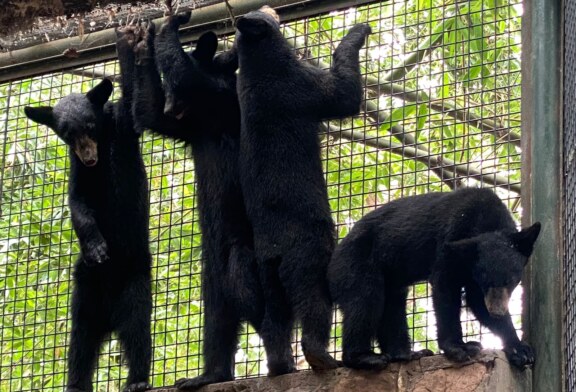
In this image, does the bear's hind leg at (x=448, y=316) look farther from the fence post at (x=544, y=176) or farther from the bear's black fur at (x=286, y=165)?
the bear's black fur at (x=286, y=165)

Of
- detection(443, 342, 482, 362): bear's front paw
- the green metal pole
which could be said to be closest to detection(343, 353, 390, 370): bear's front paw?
detection(443, 342, 482, 362): bear's front paw

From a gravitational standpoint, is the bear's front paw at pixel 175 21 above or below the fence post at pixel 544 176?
above

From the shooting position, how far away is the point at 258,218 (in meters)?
7.87

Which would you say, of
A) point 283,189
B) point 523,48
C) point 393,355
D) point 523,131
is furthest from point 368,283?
point 523,48

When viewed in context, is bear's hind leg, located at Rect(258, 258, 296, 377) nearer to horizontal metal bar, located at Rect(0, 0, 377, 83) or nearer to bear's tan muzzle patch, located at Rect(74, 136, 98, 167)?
bear's tan muzzle patch, located at Rect(74, 136, 98, 167)

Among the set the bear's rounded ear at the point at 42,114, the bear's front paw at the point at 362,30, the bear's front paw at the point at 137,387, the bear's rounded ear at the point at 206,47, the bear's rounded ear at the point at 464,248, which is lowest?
the bear's front paw at the point at 137,387

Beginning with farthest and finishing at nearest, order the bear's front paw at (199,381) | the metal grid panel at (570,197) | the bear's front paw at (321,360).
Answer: the bear's front paw at (199,381) → the bear's front paw at (321,360) → the metal grid panel at (570,197)

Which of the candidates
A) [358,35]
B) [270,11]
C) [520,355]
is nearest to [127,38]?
[270,11]

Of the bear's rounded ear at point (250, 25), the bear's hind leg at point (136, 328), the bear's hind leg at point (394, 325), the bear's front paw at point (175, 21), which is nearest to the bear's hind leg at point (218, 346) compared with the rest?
the bear's hind leg at point (136, 328)

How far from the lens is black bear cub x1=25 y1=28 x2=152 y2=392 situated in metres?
8.44

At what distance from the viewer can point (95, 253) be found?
830 cm

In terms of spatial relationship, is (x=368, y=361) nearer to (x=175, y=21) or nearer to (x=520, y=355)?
(x=520, y=355)

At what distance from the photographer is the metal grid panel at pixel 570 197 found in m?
6.55

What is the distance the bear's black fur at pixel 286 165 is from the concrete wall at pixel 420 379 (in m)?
0.20
